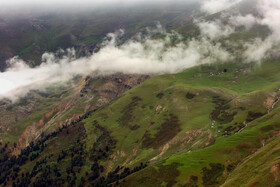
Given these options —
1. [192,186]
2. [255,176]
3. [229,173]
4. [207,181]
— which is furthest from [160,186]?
[255,176]

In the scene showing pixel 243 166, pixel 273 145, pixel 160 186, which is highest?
pixel 273 145

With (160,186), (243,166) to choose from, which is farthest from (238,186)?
(160,186)

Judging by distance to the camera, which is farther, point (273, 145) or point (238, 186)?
point (273, 145)

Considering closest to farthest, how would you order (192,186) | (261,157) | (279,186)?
(279,186)
(261,157)
(192,186)

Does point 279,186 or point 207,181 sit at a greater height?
point 279,186

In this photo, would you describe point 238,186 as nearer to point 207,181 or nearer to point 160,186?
point 207,181

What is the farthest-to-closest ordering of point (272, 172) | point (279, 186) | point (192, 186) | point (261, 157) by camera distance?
point (192, 186) → point (261, 157) → point (272, 172) → point (279, 186)

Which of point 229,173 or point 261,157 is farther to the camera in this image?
point 229,173

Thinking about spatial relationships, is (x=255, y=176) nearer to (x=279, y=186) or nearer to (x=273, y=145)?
(x=279, y=186)

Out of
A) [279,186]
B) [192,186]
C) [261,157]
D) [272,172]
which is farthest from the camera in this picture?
[192,186]
